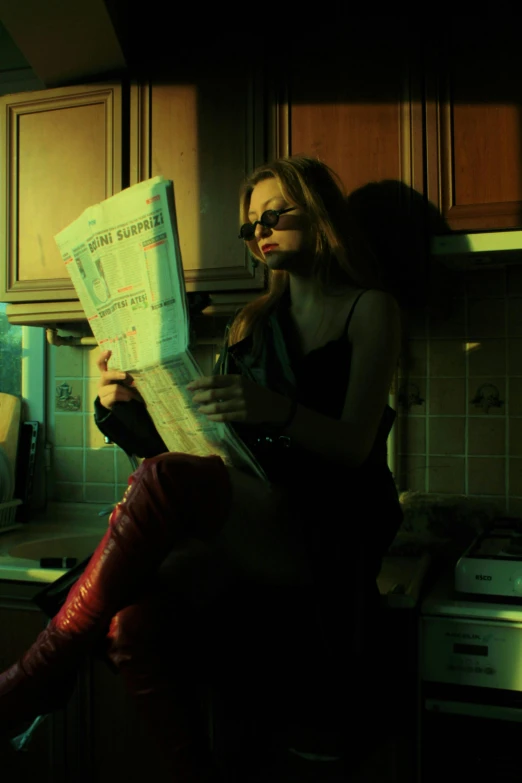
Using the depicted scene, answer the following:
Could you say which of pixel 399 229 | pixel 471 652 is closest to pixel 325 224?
pixel 399 229

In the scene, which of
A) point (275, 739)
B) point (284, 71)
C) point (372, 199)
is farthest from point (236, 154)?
point (275, 739)

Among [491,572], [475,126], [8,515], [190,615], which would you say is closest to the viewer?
[190,615]

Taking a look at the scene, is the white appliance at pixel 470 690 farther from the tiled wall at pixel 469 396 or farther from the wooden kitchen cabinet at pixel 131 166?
the wooden kitchen cabinet at pixel 131 166

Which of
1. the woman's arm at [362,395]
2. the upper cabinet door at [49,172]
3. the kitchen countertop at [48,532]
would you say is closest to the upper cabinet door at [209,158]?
the upper cabinet door at [49,172]

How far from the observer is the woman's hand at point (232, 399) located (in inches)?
42.4

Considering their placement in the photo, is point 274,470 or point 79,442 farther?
point 79,442

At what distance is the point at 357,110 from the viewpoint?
149 centimetres

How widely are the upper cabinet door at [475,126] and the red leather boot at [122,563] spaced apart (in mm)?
762

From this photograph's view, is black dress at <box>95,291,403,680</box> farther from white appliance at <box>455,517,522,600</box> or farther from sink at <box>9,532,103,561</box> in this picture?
sink at <box>9,532,103,561</box>

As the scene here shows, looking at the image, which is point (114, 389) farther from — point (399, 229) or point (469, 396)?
point (469, 396)

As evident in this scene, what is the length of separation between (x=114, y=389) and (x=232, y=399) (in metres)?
0.32

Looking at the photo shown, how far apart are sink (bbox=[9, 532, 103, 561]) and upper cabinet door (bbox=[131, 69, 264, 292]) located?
0.72m

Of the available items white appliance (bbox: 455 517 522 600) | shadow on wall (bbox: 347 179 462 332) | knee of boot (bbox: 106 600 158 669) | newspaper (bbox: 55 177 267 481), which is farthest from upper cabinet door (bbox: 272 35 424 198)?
knee of boot (bbox: 106 600 158 669)

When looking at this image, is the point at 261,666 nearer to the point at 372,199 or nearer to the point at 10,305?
the point at 372,199
